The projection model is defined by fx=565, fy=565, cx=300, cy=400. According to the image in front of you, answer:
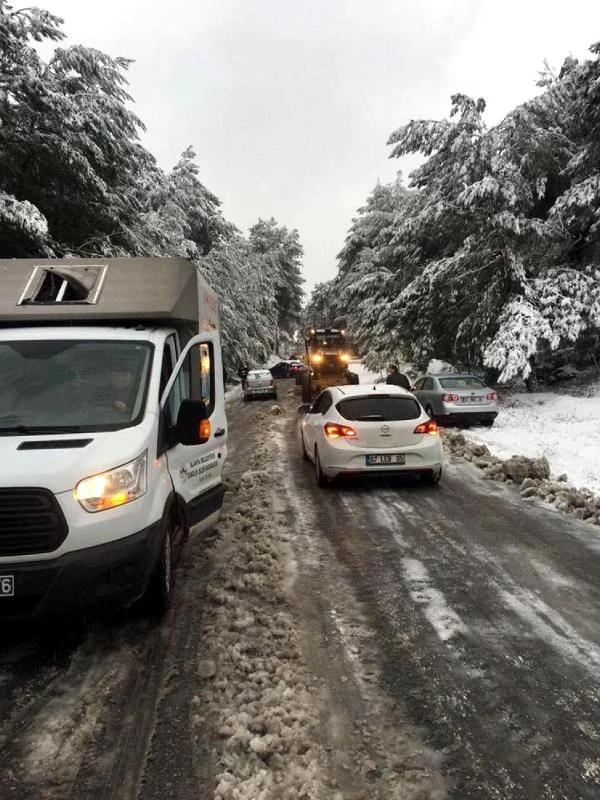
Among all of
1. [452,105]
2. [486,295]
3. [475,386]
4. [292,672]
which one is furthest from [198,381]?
[452,105]

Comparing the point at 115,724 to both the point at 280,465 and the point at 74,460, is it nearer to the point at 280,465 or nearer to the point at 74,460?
the point at 74,460

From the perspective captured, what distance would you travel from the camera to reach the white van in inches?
138

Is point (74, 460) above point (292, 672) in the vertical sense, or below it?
above

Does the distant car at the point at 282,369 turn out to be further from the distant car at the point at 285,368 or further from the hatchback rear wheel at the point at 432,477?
the hatchback rear wheel at the point at 432,477

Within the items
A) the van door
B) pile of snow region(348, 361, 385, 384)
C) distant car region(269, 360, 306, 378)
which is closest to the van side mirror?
the van door

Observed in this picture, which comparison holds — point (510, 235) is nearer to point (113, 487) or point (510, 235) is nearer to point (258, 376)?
point (258, 376)

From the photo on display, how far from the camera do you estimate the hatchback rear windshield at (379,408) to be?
29.5 feet

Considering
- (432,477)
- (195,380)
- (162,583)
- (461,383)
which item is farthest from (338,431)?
(461,383)

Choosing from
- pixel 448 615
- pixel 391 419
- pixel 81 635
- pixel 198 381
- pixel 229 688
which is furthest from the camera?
pixel 391 419

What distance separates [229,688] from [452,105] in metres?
23.0

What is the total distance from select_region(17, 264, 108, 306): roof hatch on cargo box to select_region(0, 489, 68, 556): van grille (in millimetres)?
2177

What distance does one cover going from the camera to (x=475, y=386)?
16.2 metres

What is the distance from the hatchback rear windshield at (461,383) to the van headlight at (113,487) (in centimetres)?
1345

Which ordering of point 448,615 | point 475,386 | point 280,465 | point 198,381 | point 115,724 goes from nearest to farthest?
point 115,724 → point 448,615 → point 198,381 → point 280,465 → point 475,386
